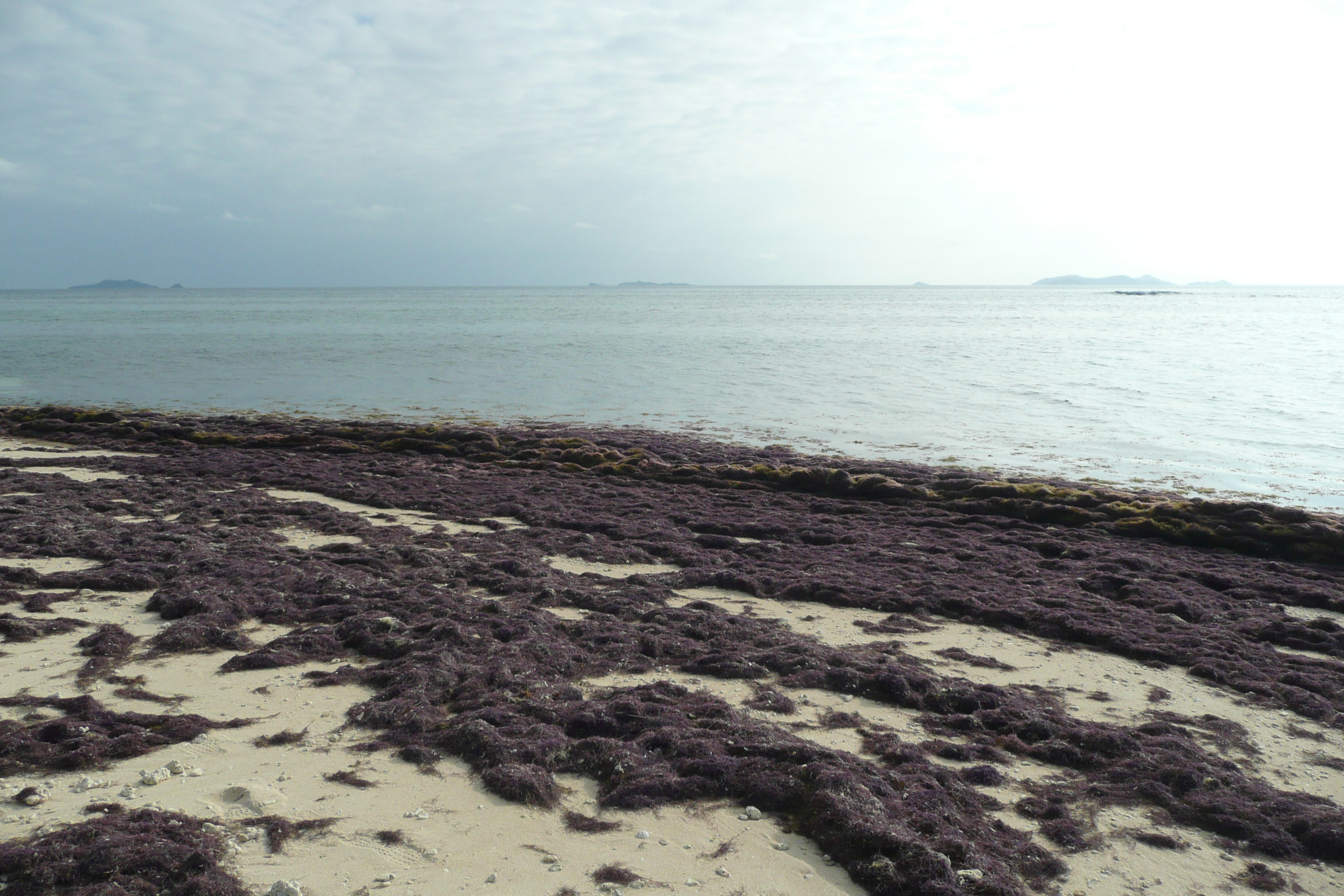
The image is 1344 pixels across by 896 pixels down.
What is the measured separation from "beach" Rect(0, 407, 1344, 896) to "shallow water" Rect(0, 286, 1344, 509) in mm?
7013

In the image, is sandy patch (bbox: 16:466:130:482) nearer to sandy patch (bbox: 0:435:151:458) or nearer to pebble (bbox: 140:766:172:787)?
sandy patch (bbox: 0:435:151:458)

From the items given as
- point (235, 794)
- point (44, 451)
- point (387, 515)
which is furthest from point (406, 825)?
point (44, 451)

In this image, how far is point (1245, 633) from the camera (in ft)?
20.9

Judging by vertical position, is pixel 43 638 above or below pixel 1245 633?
above

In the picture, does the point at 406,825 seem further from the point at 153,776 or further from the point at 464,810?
the point at 153,776

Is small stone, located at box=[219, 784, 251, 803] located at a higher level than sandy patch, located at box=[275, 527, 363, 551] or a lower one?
higher

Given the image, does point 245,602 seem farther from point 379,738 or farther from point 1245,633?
point 1245,633

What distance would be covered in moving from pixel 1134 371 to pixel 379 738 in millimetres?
32188

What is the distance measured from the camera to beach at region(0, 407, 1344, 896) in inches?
132

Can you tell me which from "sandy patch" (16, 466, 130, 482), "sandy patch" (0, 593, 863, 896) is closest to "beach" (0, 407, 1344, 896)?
"sandy patch" (0, 593, 863, 896)

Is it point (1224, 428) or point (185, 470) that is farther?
point (1224, 428)

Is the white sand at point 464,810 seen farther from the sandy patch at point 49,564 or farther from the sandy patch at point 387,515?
the sandy patch at point 387,515

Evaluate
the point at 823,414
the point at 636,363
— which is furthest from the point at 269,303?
the point at 823,414

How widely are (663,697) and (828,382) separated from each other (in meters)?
22.5
